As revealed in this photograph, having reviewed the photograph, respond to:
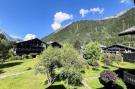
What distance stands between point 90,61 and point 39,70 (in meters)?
24.0

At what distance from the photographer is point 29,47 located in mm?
109250

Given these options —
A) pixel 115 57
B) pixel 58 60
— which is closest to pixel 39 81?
pixel 58 60

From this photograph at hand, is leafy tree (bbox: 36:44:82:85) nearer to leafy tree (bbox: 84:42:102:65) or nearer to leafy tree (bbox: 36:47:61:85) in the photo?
leafy tree (bbox: 36:47:61:85)

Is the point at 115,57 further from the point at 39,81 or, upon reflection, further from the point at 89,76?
the point at 39,81

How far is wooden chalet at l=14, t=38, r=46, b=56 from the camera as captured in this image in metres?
106

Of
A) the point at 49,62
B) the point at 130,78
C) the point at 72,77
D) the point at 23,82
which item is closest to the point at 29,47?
the point at 23,82

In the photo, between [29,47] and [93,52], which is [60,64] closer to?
[93,52]

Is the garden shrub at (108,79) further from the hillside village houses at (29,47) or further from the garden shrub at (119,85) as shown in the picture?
the hillside village houses at (29,47)

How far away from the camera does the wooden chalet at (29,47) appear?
346ft

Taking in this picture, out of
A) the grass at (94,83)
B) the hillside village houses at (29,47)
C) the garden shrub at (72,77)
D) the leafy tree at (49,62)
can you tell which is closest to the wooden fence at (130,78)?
the garden shrub at (72,77)

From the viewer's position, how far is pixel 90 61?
2562 inches

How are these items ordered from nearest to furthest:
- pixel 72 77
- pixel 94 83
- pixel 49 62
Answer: pixel 72 77 → pixel 49 62 → pixel 94 83

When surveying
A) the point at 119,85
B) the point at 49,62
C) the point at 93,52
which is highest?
the point at 93,52

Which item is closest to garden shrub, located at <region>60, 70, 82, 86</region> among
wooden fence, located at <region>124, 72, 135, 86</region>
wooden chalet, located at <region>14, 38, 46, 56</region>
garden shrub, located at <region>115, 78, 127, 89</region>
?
garden shrub, located at <region>115, 78, 127, 89</region>
